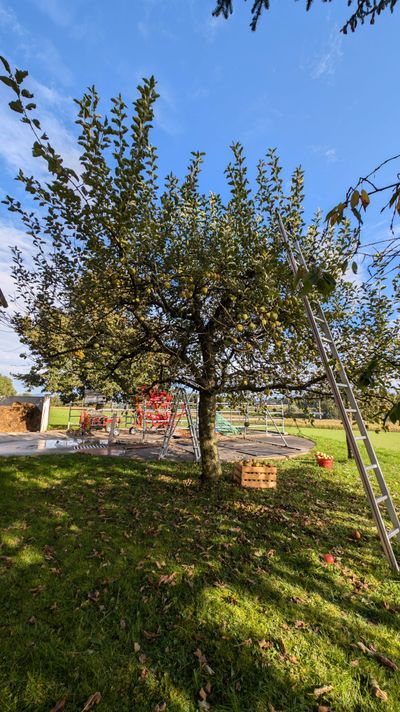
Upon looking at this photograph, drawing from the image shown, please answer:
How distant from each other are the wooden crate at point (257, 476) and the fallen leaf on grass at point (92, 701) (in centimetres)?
590

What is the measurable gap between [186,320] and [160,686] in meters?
6.30

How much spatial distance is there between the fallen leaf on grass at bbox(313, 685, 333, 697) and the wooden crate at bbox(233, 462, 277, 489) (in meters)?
5.35

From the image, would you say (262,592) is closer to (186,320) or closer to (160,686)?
(160,686)

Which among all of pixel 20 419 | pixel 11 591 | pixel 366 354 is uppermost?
pixel 366 354

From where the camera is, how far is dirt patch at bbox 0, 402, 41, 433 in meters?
19.8

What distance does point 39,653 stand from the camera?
10.1ft

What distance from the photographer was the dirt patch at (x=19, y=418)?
19781 mm

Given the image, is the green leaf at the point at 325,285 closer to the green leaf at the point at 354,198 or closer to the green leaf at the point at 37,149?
the green leaf at the point at 354,198

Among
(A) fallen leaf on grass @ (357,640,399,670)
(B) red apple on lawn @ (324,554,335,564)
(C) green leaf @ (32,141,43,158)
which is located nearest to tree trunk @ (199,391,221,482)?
(B) red apple on lawn @ (324,554,335,564)

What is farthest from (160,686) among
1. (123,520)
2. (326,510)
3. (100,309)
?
(100,309)

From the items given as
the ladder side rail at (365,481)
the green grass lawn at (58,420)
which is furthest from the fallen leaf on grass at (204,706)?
the green grass lawn at (58,420)

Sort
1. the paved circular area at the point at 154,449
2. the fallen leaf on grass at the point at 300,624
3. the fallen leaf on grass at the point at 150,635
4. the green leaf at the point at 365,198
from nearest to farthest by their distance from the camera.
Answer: the green leaf at the point at 365,198, the fallen leaf on grass at the point at 150,635, the fallen leaf on grass at the point at 300,624, the paved circular area at the point at 154,449

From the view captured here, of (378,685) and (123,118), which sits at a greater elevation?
(123,118)

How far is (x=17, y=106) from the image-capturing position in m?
2.76
